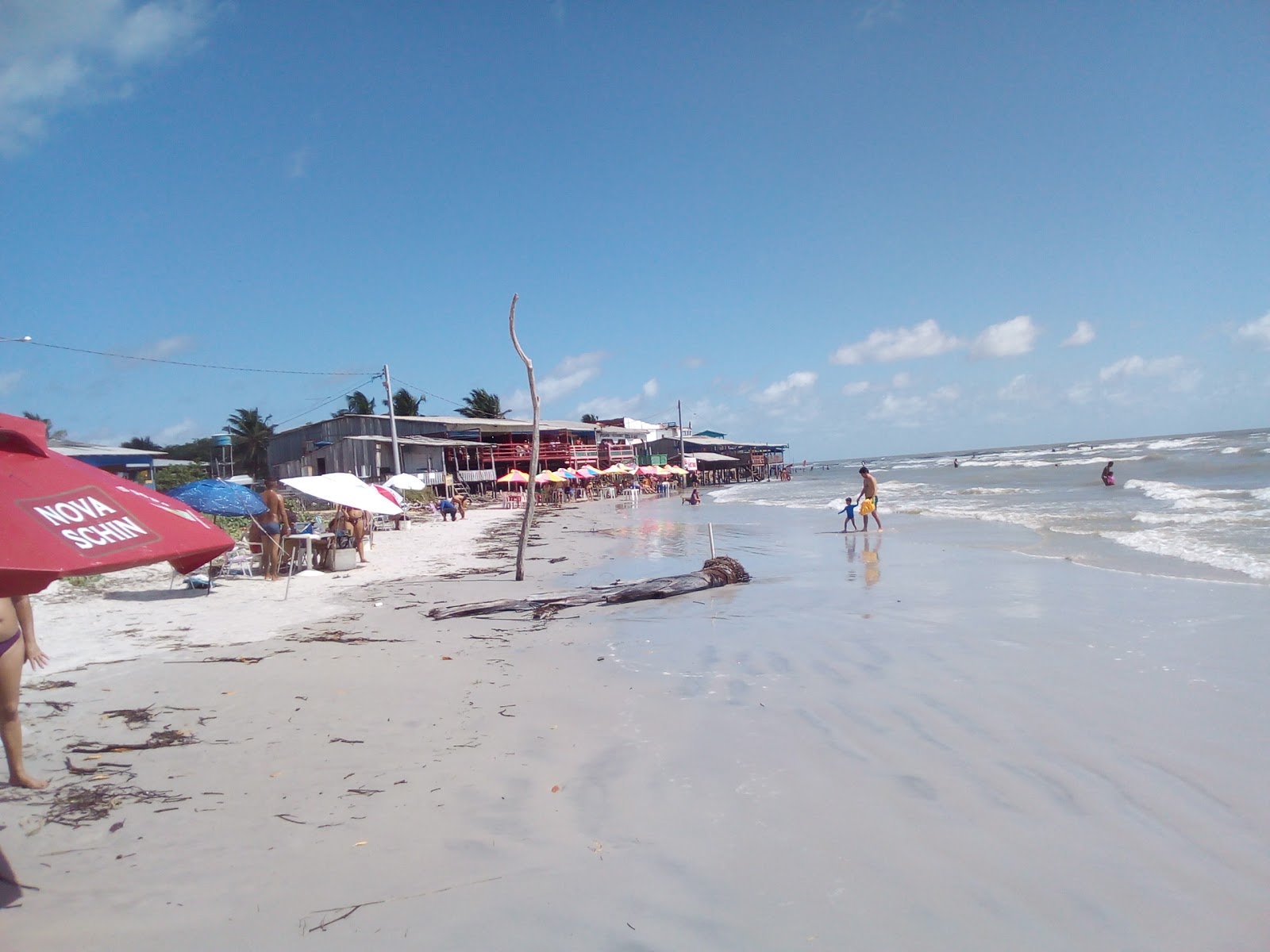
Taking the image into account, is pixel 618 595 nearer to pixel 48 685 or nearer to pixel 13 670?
pixel 48 685

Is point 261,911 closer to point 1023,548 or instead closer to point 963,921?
point 963,921

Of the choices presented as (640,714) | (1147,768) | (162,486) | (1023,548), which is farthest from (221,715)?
(162,486)

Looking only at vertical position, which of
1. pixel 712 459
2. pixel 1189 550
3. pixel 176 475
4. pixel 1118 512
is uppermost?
pixel 712 459

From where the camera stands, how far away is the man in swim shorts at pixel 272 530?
38.4 ft

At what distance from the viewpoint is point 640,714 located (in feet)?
16.9

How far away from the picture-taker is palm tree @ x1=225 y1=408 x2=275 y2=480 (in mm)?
50531

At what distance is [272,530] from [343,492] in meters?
1.44

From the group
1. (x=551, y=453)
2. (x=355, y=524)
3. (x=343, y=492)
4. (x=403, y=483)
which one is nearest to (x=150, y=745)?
(x=343, y=492)

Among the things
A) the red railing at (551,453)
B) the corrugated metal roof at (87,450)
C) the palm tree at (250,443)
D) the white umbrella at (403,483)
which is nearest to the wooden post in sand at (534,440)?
the white umbrella at (403,483)

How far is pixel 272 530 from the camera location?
11812mm

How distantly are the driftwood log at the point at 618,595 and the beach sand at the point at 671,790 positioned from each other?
0.99m

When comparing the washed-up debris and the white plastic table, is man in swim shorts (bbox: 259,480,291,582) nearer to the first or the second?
the white plastic table

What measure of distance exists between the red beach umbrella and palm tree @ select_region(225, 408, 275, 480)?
5271cm

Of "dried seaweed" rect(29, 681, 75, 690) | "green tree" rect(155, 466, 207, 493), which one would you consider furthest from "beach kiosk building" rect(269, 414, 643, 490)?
"dried seaweed" rect(29, 681, 75, 690)
